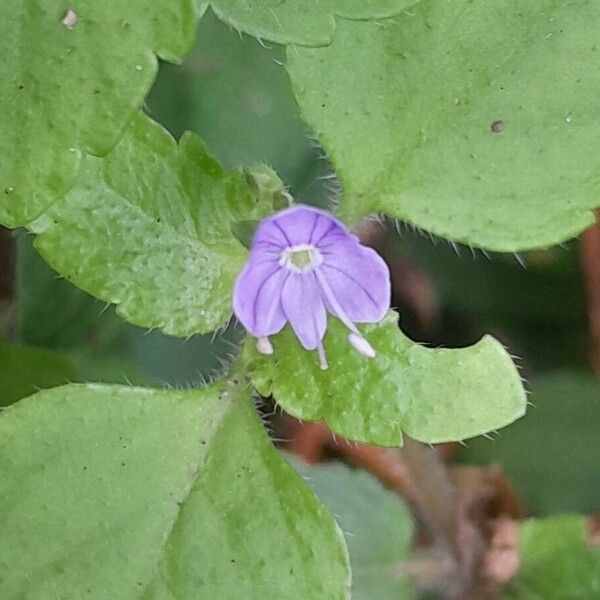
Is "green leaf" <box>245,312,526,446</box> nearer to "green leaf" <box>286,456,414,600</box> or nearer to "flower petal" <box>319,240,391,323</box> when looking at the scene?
"flower petal" <box>319,240,391,323</box>

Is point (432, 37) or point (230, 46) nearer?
point (432, 37)

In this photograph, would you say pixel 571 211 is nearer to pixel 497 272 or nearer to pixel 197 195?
pixel 197 195

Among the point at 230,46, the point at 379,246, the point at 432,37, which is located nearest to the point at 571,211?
the point at 432,37

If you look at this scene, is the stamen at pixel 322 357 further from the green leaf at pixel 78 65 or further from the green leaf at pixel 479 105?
the green leaf at pixel 78 65

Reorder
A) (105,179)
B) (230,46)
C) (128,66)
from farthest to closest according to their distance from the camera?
1. (230,46)
2. (105,179)
3. (128,66)

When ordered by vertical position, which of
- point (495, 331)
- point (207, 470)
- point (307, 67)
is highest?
point (307, 67)

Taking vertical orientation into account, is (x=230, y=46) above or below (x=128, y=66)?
below
